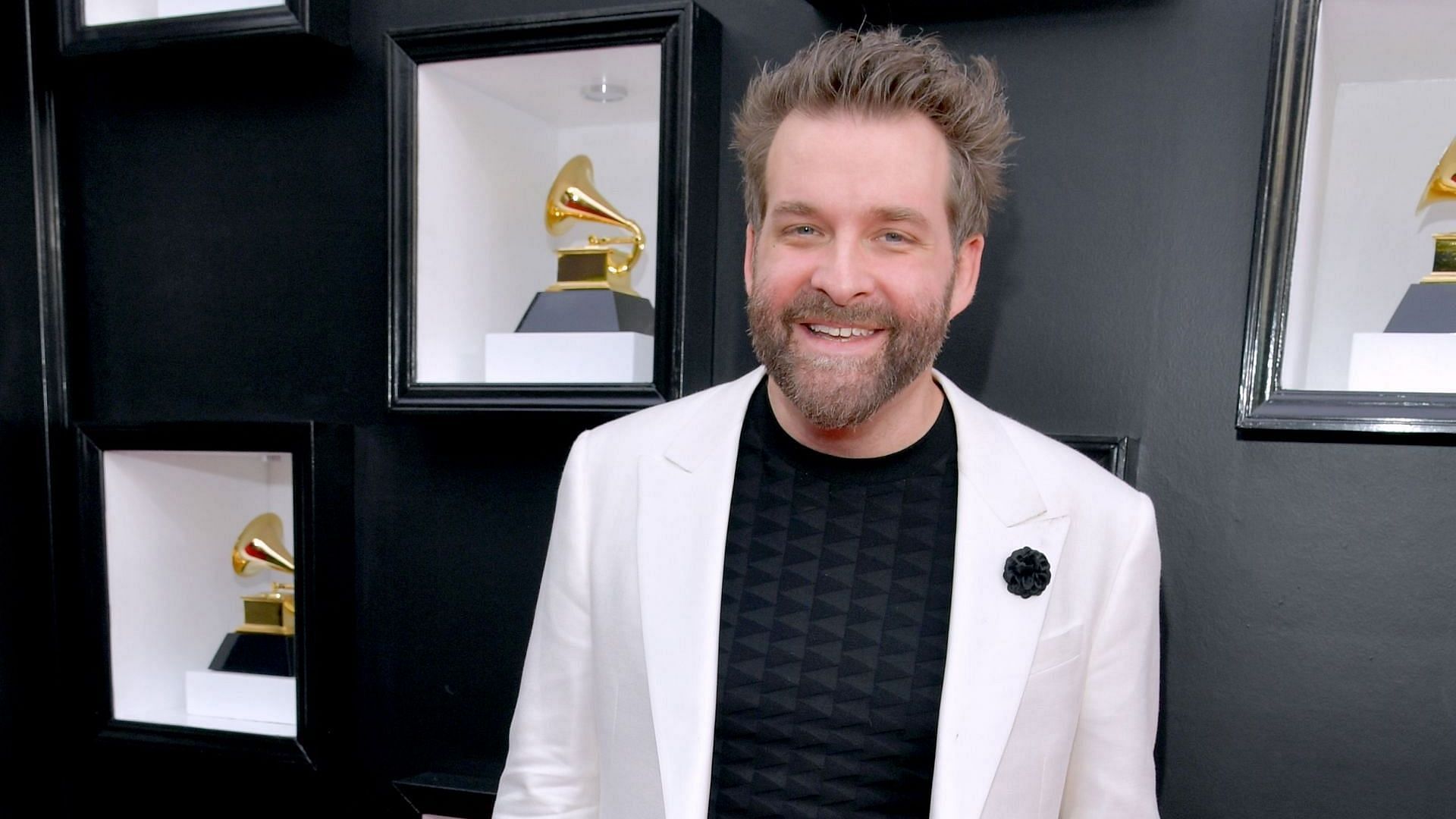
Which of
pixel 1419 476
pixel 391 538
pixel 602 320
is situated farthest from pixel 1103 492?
pixel 391 538

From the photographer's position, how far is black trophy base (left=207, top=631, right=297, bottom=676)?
72.2 inches

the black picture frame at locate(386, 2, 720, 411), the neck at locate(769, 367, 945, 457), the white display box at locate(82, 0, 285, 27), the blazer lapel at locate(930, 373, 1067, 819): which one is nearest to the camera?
the blazer lapel at locate(930, 373, 1067, 819)

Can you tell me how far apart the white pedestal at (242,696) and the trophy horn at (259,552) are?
18 cm

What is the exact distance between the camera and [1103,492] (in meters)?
1.25

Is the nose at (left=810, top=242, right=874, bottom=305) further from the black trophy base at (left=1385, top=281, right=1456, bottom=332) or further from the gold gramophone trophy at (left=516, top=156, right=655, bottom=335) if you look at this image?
→ the black trophy base at (left=1385, top=281, right=1456, bottom=332)

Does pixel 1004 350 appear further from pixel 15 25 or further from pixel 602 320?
pixel 15 25

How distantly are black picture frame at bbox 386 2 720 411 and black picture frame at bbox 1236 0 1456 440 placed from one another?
0.73 metres

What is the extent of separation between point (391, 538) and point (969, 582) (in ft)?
3.44

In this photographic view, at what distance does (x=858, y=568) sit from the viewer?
1199mm

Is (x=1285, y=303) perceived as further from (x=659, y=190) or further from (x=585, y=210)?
(x=585, y=210)

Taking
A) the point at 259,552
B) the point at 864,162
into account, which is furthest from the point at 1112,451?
the point at 259,552

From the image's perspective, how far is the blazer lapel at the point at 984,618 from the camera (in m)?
1.10

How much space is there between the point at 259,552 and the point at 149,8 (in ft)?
3.09

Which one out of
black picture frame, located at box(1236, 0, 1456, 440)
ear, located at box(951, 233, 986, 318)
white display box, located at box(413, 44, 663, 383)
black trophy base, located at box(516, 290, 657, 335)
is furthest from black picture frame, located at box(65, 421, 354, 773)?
black picture frame, located at box(1236, 0, 1456, 440)
